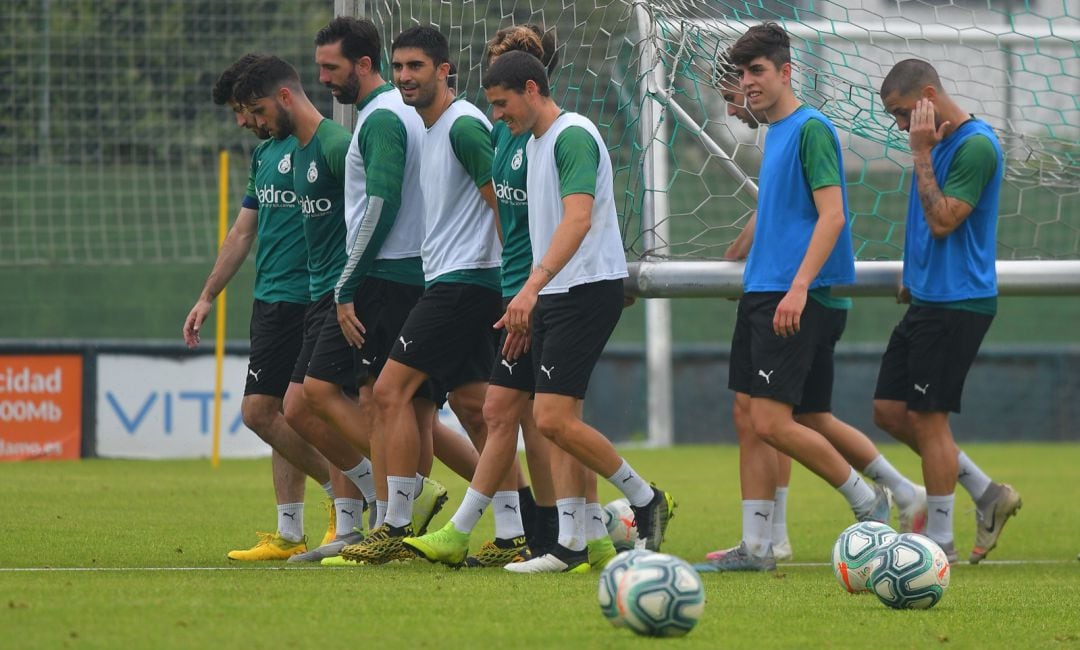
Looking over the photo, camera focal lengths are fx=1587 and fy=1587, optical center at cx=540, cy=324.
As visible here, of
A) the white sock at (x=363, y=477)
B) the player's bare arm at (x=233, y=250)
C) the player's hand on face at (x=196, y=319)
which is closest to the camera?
the white sock at (x=363, y=477)

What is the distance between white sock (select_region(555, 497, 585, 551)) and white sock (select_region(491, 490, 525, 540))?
1.73ft

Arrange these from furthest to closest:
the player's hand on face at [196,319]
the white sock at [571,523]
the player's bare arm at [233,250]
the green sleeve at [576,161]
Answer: the player's bare arm at [233,250], the player's hand on face at [196,319], the white sock at [571,523], the green sleeve at [576,161]

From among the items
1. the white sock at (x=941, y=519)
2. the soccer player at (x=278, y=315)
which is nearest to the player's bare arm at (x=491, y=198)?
the soccer player at (x=278, y=315)

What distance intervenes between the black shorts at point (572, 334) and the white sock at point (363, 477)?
1.31 meters

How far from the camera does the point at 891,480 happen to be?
25.1 ft

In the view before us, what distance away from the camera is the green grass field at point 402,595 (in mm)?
4695

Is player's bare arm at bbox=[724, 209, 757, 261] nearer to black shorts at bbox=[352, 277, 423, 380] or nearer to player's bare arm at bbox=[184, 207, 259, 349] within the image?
black shorts at bbox=[352, 277, 423, 380]

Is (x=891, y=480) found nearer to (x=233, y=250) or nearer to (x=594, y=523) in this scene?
(x=594, y=523)

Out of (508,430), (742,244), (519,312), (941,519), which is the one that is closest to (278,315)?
(508,430)

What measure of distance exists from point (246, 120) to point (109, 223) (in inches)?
352

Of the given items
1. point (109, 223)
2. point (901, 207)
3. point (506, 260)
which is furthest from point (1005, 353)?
point (506, 260)

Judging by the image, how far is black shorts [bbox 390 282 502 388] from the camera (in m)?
6.88

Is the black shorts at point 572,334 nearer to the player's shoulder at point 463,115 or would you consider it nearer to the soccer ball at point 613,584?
the player's shoulder at point 463,115

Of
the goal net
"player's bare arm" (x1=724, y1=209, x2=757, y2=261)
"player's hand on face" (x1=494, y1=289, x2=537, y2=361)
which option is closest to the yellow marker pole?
the goal net
